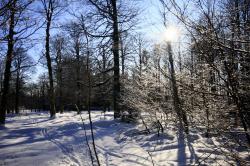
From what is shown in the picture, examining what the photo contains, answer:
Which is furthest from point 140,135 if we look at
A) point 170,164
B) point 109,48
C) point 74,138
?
point 109,48

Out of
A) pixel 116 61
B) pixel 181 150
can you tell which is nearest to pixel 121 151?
pixel 181 150

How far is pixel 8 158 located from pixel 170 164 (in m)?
4.30

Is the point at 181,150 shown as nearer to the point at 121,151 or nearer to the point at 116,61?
the point at 121,151

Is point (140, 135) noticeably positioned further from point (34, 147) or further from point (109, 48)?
point (109, 48)

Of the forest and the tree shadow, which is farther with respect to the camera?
the tree shadow

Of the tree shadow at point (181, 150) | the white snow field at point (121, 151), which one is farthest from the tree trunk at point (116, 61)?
the tree shadow at point (181, 150)

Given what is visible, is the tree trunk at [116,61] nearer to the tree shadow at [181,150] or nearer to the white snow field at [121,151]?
the white snow field at [121,151]

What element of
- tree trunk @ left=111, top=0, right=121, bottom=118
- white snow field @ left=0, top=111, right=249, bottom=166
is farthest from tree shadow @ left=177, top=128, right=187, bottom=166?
tree trunk @ left=111, top=0, right=121, bottom=118

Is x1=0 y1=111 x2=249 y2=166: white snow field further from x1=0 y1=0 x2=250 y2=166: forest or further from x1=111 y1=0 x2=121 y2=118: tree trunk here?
x1=111 y1=0 x2=121 y2=118: tree trunk

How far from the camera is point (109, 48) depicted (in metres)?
15.5

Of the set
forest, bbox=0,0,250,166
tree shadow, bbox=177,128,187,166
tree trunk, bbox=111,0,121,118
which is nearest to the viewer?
forest, bbox=0,0,250,166

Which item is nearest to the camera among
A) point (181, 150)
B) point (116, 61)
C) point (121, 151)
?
point (181, 150)

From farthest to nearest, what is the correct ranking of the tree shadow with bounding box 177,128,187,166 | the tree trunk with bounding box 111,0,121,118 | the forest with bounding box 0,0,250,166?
the tree trunk with bounding box 111,0,121,118 → the tree shadow with bounding box 177,128,187,166 → the forest with bounding box 0,0,250,166

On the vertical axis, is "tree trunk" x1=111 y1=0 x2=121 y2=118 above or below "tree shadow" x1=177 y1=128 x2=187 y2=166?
above
